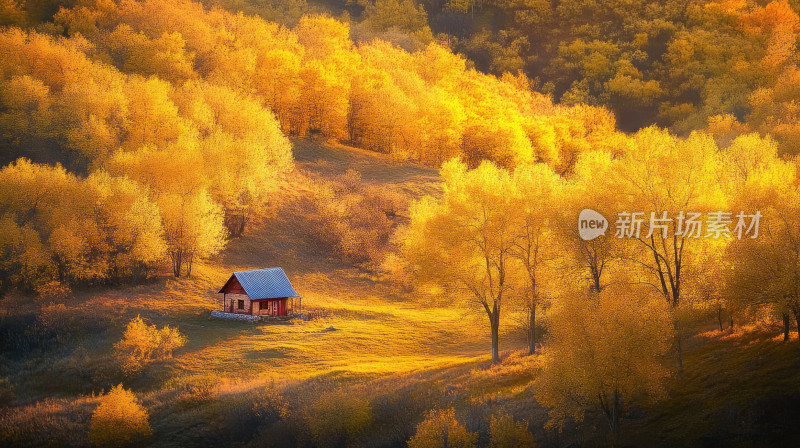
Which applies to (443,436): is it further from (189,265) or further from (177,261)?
(189,265)

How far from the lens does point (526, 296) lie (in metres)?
44.9

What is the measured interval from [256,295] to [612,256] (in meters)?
29.3

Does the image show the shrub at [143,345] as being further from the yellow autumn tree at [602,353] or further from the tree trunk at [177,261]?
the yellow autumn tree at [602,353]

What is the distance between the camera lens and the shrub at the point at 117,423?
3791cm

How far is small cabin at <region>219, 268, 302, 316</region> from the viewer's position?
55875mm

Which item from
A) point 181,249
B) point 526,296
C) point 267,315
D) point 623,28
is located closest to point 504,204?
point 526,296

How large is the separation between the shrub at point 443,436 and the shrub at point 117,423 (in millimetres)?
16303

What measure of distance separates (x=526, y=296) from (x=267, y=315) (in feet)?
76.2

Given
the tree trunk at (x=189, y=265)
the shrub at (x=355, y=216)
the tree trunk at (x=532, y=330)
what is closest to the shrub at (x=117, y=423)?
the tree trunk at (x=189, y=265)

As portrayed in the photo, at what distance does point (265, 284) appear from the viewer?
57438 mm

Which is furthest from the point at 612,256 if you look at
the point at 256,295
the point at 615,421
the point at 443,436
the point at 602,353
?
the point at 256,295

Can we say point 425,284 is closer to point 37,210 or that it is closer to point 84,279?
point 84,279

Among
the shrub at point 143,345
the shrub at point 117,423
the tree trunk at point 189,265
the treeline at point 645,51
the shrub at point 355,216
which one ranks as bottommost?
the shrub at point 117,423

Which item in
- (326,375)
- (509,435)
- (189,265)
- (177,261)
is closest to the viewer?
(509,435)
